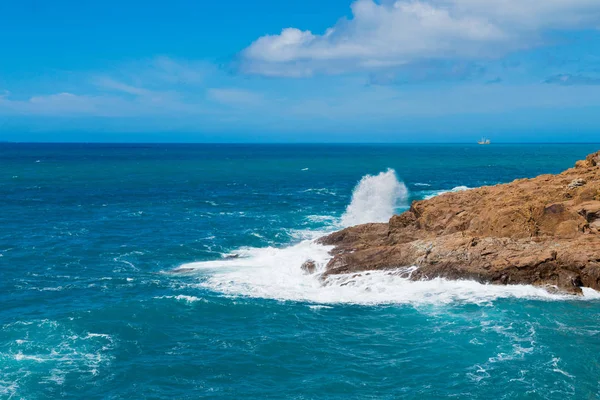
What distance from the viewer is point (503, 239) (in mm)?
40719

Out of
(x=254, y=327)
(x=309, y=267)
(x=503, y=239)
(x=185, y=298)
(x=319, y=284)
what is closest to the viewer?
(x=254, y=327)

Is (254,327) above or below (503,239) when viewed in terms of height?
below

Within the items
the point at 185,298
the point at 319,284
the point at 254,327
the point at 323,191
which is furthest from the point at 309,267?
the point at 323,191

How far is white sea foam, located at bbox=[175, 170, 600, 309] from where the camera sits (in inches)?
1485

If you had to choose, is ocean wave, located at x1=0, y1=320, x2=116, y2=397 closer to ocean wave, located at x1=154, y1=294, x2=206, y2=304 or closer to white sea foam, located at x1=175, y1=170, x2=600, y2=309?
ocean wave, located at x1=154, y1=294, x2=206, y2=304

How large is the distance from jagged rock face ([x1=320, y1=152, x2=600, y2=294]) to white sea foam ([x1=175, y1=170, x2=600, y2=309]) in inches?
40.4

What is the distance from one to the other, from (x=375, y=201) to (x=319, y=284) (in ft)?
120

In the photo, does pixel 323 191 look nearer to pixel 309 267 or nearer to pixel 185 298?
pixel 309 267

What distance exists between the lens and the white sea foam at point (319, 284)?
37.7 m

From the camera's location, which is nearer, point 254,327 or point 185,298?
point 254,327

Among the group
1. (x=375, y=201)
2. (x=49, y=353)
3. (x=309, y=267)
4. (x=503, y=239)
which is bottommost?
(x=49, y=353)

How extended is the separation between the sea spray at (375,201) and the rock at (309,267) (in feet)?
69.1

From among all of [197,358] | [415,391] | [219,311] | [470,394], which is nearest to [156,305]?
[219,311]

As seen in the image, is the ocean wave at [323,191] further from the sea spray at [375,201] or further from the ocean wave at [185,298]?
the ocean wave at [185,298]
